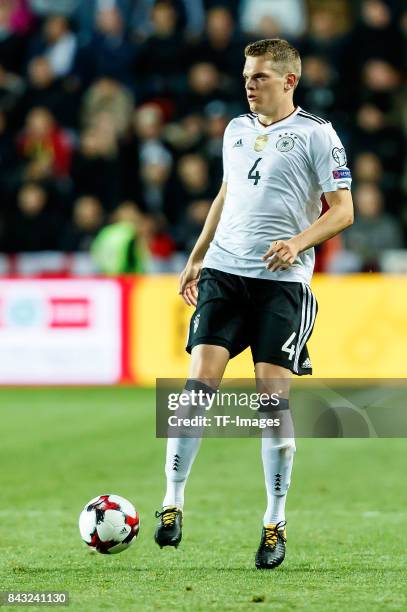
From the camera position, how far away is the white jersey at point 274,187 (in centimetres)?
530

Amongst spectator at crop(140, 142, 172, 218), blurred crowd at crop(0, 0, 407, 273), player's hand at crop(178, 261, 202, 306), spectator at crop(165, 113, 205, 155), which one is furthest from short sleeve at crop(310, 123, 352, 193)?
spectator at crop(165, 113, 205, 155)

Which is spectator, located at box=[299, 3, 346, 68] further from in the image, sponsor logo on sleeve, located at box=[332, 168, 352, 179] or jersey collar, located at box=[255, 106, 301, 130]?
sponsor logo on sleeve, located at box=[332, 168, 352, 179]

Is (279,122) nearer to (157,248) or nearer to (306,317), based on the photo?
(306,317)

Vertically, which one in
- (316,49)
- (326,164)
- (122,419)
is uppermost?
(316,49)

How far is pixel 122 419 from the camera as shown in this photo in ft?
33.9

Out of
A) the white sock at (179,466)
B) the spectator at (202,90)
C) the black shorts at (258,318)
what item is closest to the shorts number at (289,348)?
the black shorts at (258,318)

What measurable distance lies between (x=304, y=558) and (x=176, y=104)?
33.1 ft

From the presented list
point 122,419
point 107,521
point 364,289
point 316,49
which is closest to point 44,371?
point 122,419

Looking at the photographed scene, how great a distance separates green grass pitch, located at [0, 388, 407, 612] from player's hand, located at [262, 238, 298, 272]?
3.89 feet

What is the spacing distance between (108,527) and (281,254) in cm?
131

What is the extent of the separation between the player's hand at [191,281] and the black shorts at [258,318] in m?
0.24

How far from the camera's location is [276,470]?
532 centimetres

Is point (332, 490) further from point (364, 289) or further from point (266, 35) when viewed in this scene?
point (266, 35)

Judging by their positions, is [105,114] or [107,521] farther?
[105,114]
